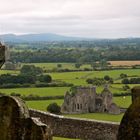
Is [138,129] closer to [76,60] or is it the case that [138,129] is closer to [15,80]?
[15,80]

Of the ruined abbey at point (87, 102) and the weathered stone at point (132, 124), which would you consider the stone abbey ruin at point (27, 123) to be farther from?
the ruined abbey at point (87, 102)

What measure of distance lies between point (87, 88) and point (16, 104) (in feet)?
186

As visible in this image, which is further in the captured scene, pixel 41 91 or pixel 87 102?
pixel 41 91

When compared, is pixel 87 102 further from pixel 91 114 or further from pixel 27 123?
pixel 27 123

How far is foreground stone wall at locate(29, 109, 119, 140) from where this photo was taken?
19.3 meters

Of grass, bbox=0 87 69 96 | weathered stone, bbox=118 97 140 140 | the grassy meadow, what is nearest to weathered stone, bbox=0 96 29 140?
weathered stone, bbox=118 97 140 140

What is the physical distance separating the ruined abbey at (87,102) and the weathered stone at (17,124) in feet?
181

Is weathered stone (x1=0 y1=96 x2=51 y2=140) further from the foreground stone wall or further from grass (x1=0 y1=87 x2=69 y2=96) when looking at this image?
grass (x1=0 y1=87 x2=69 y2=96)

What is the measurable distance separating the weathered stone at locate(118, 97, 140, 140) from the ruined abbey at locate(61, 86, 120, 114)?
2216 inches

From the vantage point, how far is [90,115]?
2420 inches

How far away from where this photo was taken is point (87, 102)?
64875mm

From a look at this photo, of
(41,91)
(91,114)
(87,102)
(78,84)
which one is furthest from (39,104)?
(78,84)

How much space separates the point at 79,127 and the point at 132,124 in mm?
14488

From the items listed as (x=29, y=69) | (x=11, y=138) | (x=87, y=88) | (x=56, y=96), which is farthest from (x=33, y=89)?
(x=11, y=138)
